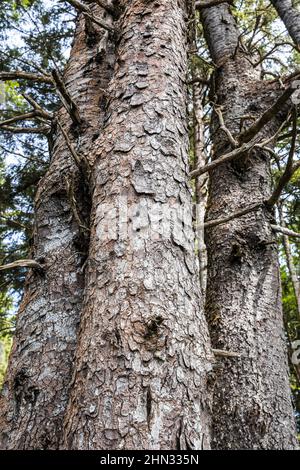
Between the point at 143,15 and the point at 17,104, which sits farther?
the point at 17,104

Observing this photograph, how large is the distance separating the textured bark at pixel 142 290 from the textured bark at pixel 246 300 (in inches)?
37.6

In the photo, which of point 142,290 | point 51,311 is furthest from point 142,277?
point 51,311

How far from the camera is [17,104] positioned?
6.28 m

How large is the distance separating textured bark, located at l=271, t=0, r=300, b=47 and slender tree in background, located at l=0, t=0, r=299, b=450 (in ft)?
4.06

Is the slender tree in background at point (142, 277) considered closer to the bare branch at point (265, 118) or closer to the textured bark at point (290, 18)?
the bare branch at point (265, 118)

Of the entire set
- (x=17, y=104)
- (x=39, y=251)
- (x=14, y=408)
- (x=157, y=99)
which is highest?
(x=17, y=104)

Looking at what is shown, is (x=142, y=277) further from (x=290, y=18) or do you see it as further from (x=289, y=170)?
(x=290, y=18)

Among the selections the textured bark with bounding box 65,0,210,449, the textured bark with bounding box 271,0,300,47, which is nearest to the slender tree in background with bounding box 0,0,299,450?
the textured bark with bounding box 65,0,210,449

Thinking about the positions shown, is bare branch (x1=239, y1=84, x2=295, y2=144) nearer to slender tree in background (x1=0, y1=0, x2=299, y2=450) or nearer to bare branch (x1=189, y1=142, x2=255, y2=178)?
slender tree in background (x1=0, y1=0, x2=299, y2=450)

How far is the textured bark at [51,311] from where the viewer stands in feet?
4.76

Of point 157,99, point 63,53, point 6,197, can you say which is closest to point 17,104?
point 63,53

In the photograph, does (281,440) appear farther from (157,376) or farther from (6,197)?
(6,197)

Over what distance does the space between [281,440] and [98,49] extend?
8.11 feet
